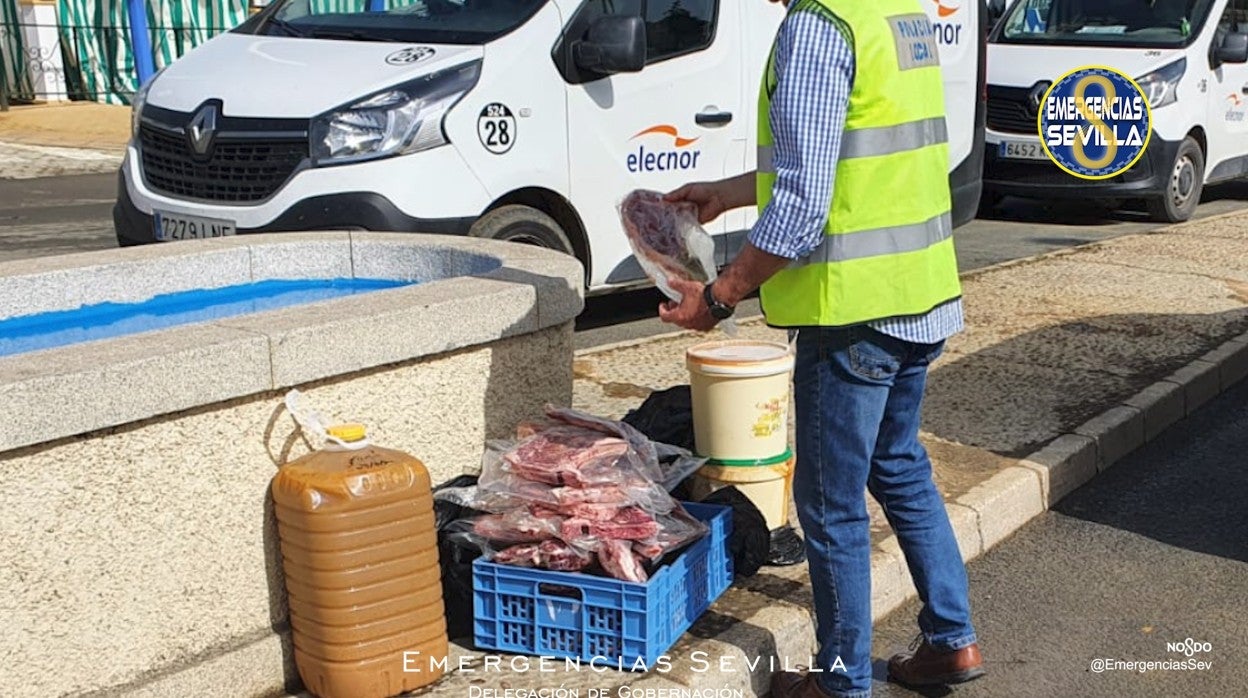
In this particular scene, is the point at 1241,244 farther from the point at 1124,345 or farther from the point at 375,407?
the point at 375,407

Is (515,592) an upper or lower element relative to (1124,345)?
upper

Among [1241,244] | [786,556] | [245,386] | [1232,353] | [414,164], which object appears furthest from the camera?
[1241,244]

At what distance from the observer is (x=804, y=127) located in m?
3.26

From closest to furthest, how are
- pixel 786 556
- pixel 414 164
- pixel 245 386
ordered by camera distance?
pixel 245 386 → pixel 786 556 → pixel 414 164

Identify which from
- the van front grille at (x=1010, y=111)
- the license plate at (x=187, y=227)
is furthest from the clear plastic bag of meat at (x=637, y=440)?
the van front grille at (x=1010, y=111)

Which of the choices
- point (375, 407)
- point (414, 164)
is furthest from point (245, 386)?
point (414, 164)

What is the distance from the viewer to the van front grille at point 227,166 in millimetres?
6844

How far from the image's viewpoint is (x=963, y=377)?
6969 mm

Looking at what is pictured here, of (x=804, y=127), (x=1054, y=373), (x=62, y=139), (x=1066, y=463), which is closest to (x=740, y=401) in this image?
(x=804, y=127)

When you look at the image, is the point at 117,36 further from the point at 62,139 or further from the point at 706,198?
the point at 706,198

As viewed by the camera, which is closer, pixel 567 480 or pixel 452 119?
pixel 567 480

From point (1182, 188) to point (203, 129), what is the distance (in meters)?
9.44

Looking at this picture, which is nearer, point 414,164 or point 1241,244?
point 414,164

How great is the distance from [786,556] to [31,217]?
11.0 meters
